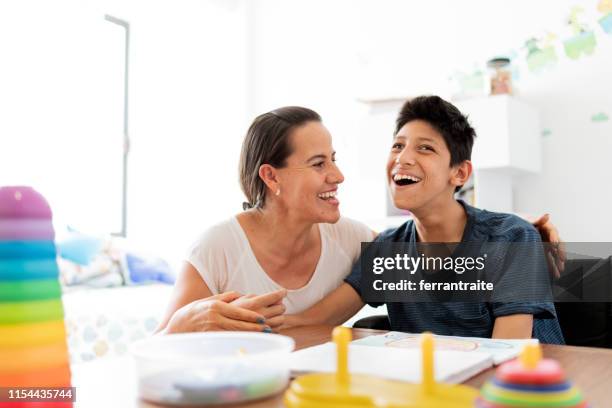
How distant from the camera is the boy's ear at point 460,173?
1768mm

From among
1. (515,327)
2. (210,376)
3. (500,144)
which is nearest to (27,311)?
(210,376)

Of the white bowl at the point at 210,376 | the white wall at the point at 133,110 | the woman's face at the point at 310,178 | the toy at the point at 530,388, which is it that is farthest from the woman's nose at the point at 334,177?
the white wall at the point at 133,110

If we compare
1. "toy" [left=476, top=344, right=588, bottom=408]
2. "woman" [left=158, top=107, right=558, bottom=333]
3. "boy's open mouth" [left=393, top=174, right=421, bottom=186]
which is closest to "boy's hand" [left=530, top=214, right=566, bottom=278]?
"woman" [left=158, top=107, right=558, bottom=333]

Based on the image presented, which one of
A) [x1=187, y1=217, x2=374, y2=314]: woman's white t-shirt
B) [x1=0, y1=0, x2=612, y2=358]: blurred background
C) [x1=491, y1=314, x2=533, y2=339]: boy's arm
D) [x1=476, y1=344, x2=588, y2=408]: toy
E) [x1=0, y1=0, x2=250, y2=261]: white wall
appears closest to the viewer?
[x1=476, y1=344, x2=588, y2=408]: toy

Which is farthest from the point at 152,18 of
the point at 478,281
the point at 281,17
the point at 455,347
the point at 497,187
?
the point at 455,347

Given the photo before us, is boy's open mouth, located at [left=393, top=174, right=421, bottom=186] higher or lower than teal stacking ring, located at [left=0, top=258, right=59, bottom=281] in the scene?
higher

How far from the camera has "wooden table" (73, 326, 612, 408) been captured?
0.76 meters

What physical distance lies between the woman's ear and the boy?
0.32 metres

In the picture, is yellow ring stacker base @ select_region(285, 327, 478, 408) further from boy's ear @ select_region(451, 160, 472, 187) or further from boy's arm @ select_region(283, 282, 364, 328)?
boy's ear @ select_region(451, 160, 472, 187)

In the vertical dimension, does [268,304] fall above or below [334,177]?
below

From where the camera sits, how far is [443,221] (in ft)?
5.53

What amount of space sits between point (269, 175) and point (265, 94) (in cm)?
287

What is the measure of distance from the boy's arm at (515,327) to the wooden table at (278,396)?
0.24m

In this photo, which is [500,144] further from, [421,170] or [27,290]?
[27,290]
